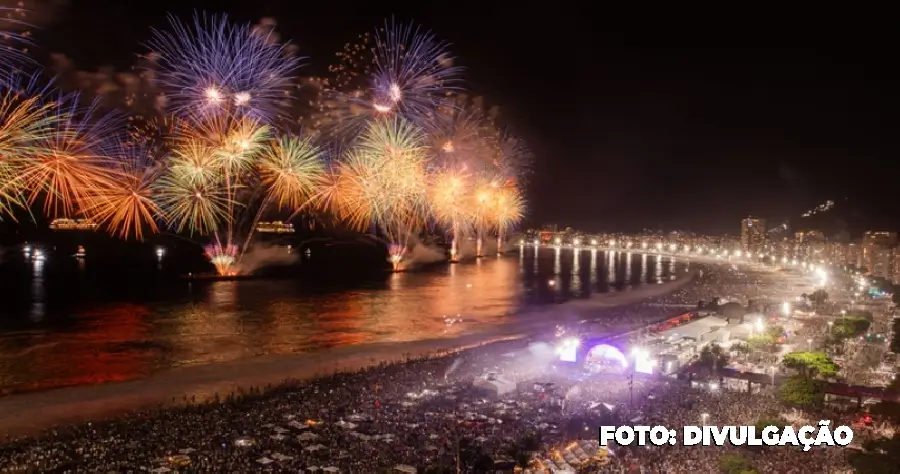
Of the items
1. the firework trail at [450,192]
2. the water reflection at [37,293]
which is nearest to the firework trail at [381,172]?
the firework trail at [450,192]

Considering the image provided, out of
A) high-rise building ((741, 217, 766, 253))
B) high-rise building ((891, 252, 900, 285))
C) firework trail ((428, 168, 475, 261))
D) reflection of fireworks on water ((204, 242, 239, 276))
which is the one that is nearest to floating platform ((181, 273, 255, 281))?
reflection of fireworks on water ((204, 242, 239, 276))

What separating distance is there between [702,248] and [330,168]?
218 feet

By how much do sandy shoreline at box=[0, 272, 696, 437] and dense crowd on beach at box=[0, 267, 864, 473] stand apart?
0.81 meters

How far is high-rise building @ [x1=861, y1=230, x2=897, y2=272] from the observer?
48.8 m

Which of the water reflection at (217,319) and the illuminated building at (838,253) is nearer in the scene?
the water reflection at (217,319)

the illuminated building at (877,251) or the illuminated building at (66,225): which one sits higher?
the illuminated building at (66,225)

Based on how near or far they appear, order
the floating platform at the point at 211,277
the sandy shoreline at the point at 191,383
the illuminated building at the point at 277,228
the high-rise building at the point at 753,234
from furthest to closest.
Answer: the high-rise building at the point at 753,234 → the illuminated building at the point at 277,228 → the floating platform at the point at 211,277 → the sandy shoreline at the point at 191,383

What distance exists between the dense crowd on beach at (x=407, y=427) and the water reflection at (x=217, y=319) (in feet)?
15.1

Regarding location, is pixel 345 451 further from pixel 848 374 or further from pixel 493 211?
pixel 493 211

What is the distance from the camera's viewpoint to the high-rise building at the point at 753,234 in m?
93.3

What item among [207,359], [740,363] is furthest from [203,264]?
[740,363]

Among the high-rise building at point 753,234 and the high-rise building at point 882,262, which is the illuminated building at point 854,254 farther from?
the high-rise building at point 753,234

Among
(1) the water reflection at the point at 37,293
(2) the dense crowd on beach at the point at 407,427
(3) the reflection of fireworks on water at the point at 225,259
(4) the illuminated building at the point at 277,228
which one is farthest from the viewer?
(4) the illuminated building at the point at 277,228

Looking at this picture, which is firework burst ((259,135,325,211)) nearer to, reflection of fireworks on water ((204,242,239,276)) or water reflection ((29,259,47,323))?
water reflection ((29,259,47,323))
